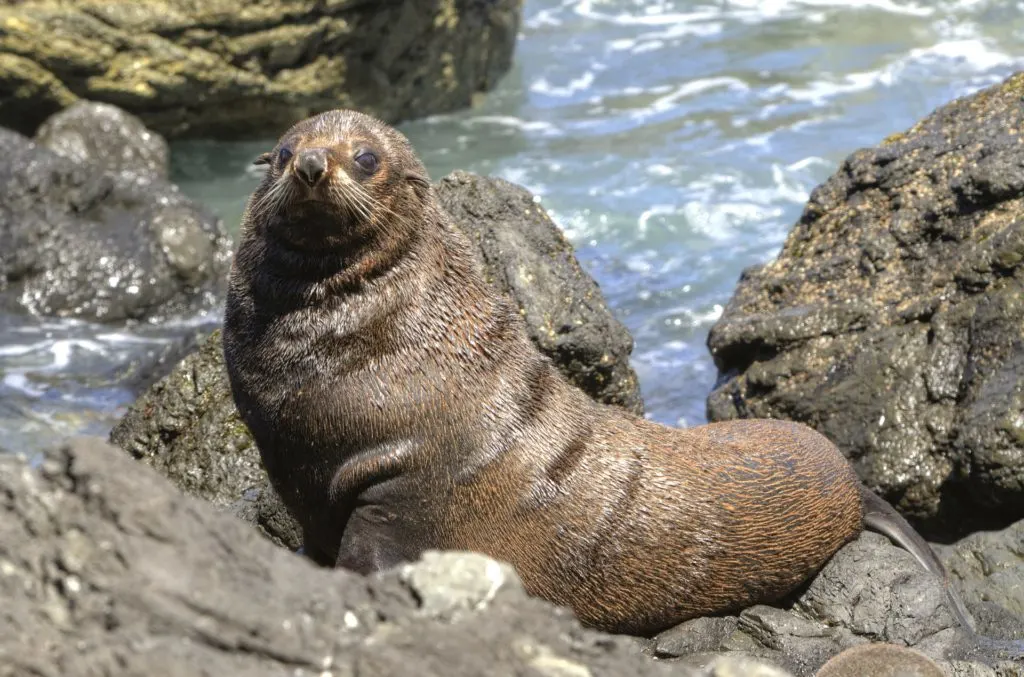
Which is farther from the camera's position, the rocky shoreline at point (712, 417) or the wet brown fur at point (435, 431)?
the wet brown fur at point (435, 431)

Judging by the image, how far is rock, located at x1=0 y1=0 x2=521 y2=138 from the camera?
14.6 metres

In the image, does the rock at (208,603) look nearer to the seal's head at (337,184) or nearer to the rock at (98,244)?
the seal's head at (337,184)

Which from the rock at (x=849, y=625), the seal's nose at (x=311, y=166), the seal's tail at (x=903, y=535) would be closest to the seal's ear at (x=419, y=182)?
the seal's nose at (x=311, y=166)

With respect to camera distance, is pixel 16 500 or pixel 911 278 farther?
pixel 911 278

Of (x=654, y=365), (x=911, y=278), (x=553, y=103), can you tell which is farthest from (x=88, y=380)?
(x=553, y=103)

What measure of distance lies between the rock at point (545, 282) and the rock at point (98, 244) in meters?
5.35

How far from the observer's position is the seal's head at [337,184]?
5.52 meters

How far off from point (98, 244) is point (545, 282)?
6.47 metres

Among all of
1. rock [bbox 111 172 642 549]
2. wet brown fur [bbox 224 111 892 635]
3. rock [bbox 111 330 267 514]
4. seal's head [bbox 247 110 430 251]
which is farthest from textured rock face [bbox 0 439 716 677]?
rock [bbox 111 330 267 514]

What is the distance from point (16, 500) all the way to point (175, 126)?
13621mm

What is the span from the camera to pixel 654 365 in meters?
11.5

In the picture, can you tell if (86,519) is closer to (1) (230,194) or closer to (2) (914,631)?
(2) (914,631)

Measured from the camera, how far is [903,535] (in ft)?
22.3

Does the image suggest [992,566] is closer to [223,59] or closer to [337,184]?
[337,184]
